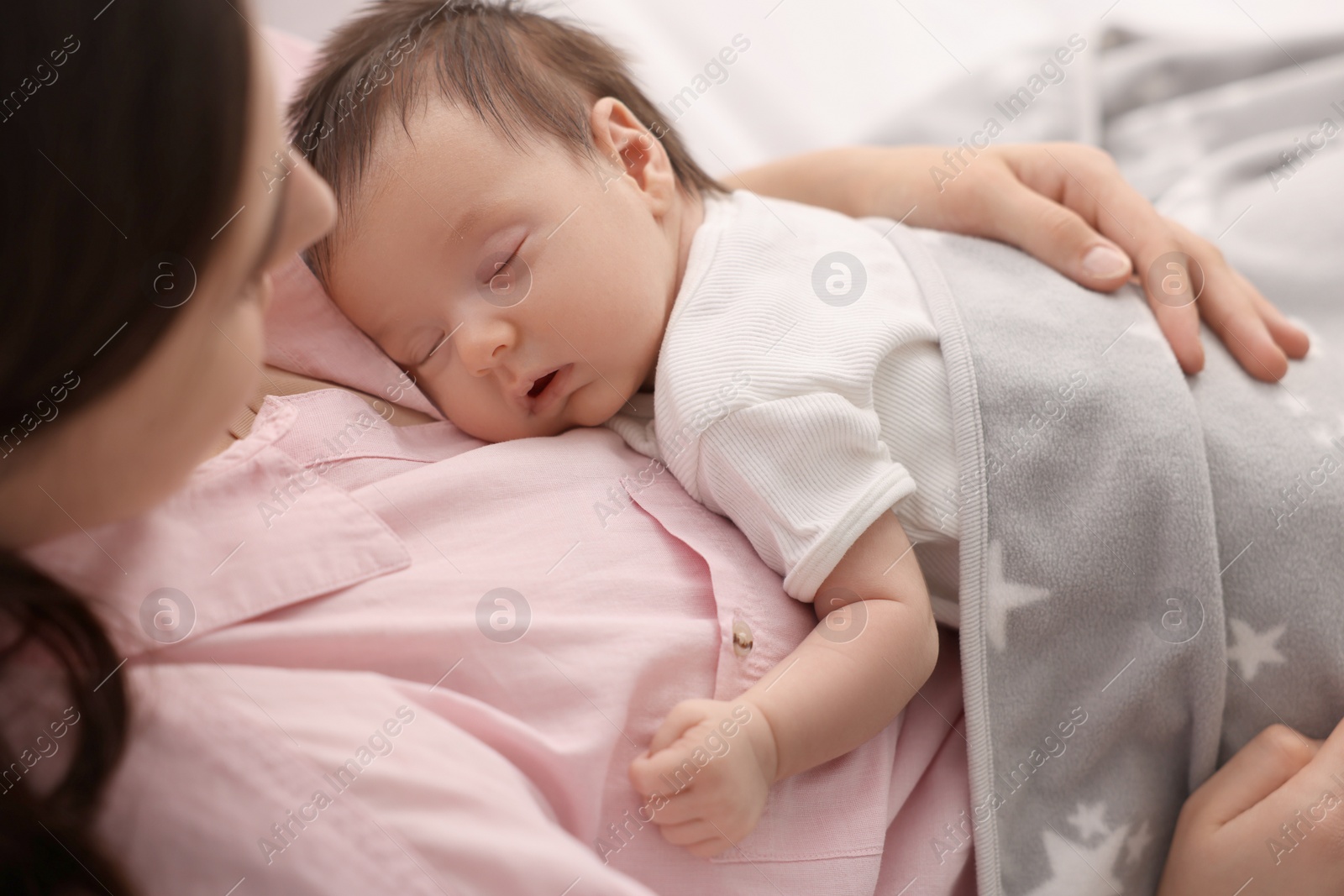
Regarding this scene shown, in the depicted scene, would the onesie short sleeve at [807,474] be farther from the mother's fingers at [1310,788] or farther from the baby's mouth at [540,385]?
the mother's fingers at [1310,788]

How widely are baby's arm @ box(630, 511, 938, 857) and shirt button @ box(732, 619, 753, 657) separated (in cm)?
3

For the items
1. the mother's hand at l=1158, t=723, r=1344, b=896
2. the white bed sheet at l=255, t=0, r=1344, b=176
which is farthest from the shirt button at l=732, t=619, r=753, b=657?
the white bed sheet at l=255, t=0, r=1344, b=176

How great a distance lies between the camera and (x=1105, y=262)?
3.18ft

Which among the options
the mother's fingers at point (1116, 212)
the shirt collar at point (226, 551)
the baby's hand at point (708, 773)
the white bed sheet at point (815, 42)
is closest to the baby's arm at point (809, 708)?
the baby's hand at point (708, 773)

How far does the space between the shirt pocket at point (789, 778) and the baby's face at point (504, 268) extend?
5.5 inches

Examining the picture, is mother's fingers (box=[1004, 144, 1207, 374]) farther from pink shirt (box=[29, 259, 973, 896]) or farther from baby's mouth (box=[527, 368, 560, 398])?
baby's mouth (box=[527, 368, 560, 398])

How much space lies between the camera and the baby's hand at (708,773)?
0.67 metres

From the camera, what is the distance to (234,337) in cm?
58

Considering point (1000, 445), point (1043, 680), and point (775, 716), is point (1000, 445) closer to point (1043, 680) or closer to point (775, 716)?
point (1043, 680)

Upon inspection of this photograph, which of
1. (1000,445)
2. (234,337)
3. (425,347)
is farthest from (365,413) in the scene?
(1000,445)

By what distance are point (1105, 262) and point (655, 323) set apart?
462mm

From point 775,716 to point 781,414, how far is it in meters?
0.23

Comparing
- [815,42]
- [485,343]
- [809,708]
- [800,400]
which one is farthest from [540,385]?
[815,42]

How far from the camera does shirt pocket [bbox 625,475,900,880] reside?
29.1 inches
